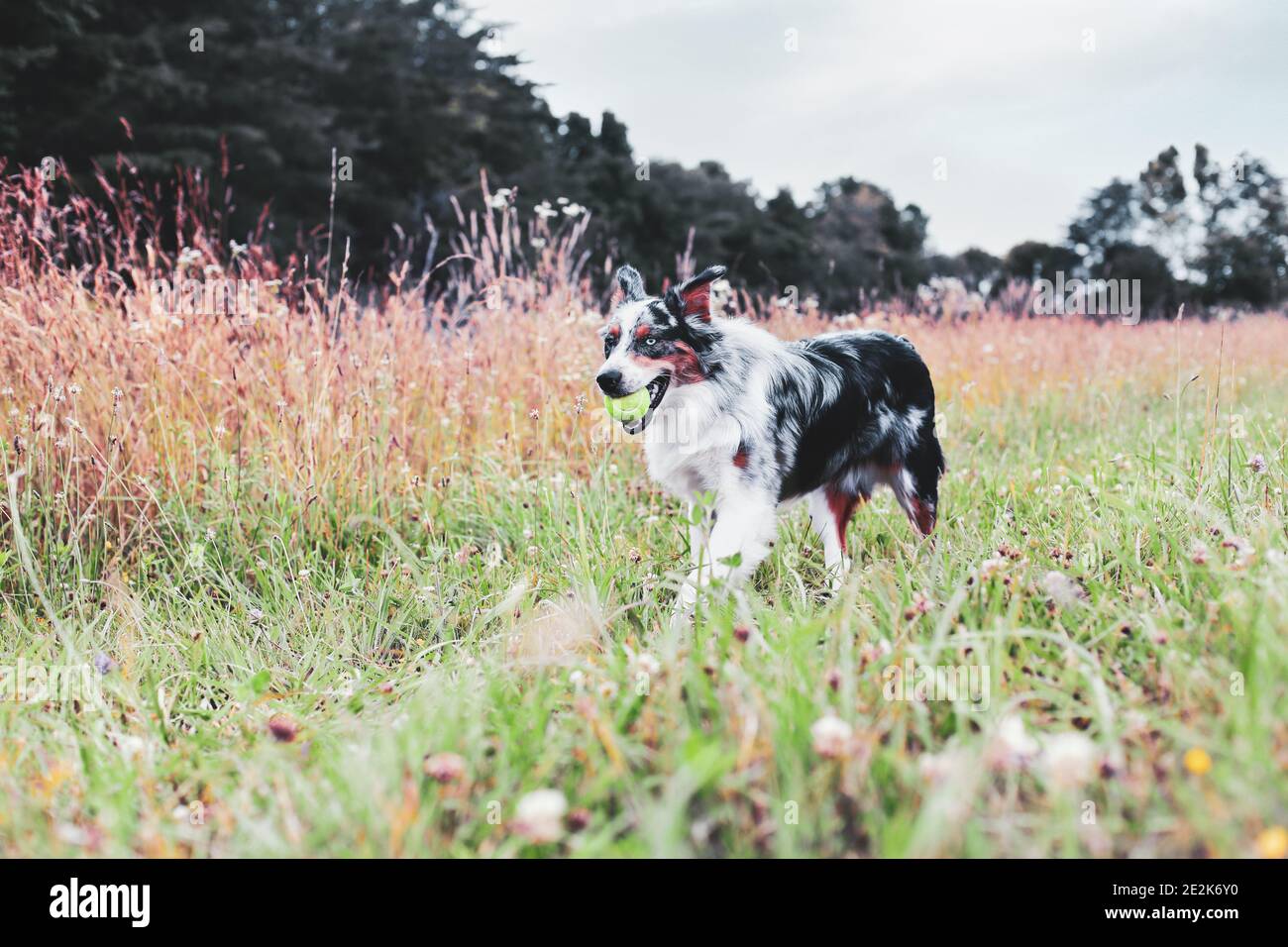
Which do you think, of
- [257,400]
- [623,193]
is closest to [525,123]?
[623,193]

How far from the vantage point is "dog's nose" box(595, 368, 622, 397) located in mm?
2615

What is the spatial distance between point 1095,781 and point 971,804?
259mm

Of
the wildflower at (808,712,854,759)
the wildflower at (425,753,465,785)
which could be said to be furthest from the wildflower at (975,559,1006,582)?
the wildflower at (425,753,465,785)

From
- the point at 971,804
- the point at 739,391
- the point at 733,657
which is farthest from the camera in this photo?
the point at 739,391

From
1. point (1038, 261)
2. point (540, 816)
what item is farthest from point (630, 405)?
point (1038, 261)

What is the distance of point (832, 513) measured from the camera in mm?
3182

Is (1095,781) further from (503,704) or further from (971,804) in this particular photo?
(503,704)

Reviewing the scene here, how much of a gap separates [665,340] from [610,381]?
0.29 metres

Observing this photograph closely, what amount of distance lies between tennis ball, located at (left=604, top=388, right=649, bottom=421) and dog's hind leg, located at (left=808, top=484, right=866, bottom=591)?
823 millimetres

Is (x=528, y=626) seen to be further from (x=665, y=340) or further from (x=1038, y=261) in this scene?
(x=1038, y=261)

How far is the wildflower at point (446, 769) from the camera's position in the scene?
4.64ft

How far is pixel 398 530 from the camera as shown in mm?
3367

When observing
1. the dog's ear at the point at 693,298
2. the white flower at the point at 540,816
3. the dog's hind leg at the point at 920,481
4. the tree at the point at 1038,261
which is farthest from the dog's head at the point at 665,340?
the tree at the point at 1038,261

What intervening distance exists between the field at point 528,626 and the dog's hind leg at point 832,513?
0.09 m
